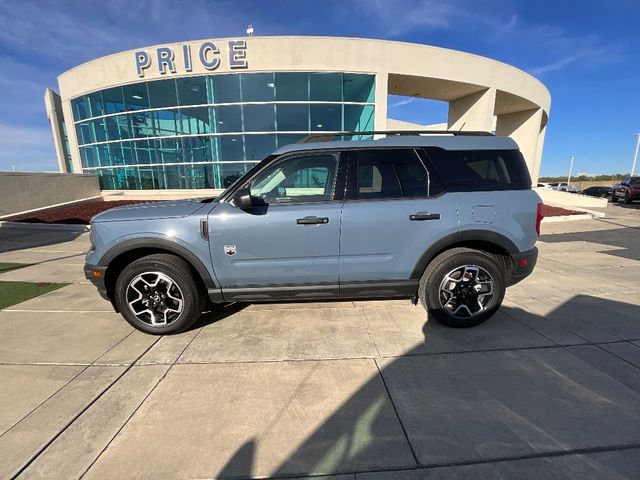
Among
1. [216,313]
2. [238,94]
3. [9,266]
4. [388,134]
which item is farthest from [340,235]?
[238,94]

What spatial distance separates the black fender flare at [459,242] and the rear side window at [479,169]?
479 millimetres

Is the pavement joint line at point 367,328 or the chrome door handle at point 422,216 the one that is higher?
the chrome door handle at point 422,216

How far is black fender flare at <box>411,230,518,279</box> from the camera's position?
11.0 ft

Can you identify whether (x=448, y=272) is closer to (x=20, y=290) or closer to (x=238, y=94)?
(x=20, y=290)

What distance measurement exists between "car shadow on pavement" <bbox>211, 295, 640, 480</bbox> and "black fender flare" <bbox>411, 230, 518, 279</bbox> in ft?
2.60

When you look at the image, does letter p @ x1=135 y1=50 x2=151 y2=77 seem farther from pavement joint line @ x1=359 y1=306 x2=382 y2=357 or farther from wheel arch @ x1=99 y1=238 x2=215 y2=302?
pavement joint line @ x1=359 y1=306 x2=382 y2=357

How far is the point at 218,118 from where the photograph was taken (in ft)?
58.4

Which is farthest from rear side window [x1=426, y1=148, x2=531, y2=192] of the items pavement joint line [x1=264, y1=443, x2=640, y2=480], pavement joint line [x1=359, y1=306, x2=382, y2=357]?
pavement joint line [x1=264, y1=443, x2=640, y2=480]

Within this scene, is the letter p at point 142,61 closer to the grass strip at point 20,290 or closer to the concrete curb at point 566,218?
the grass strip at point 20,290

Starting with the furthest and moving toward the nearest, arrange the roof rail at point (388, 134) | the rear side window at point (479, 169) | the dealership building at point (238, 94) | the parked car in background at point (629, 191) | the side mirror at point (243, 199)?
the parked car in background at point (629, 191) → the dealership building at point (238, 94) → the roof rail at point (388, 134) → the rear side window at point (479, 169) → the side mirror at point (243, 199)

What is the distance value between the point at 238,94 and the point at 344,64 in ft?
19.9

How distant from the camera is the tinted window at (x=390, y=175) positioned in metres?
3.34

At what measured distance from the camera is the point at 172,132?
1852cm

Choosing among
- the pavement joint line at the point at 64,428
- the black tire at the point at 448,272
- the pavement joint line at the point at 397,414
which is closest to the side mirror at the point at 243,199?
the pavement joint line at the point at 64,428
